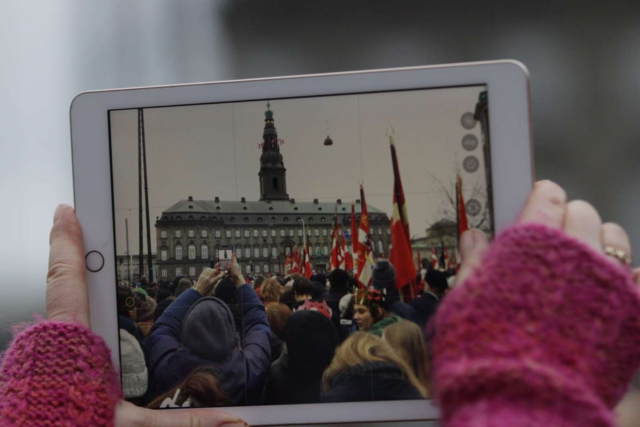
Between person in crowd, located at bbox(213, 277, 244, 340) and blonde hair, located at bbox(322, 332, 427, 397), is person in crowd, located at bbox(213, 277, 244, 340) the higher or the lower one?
the higher one

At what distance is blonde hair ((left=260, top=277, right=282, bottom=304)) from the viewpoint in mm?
389

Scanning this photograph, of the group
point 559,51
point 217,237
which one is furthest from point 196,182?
point 559,51

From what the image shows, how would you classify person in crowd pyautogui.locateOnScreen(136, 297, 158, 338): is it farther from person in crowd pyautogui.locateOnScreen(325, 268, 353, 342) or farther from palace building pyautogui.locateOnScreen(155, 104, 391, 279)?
person in crowd pyautogui.locateOnScreen(325, 268, 353, 342)

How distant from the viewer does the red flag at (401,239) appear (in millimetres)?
378

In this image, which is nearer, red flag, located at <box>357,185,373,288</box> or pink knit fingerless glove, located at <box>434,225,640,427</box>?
pink knit fingerless glove, located at <box>434,225,640,427</box>

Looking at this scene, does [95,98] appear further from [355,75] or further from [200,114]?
[355,75]

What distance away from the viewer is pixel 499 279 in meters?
0.23

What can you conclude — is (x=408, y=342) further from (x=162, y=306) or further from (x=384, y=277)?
(x=162, y=306)

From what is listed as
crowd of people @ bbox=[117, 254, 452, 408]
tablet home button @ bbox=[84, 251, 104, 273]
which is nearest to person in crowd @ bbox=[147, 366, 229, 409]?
crowd of people @ bbox=[117, 254, 452, 408]

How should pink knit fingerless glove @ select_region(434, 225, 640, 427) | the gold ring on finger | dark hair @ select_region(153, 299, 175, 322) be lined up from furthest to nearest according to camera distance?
dark hair @ select_region(153, 299, 175, 322) → the gold ring on finger → pink knit fingerless glove @ select_region(434, 225, 640, 427)

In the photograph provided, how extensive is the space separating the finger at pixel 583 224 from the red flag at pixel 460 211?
0.28 ft

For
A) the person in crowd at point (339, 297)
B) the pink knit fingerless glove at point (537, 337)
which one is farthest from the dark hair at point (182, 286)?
the pink knit fingerless glove at point (537, 337)

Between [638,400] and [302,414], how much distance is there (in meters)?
0.30

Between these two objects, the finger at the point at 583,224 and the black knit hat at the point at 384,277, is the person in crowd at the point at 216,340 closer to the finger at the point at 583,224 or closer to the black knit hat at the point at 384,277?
the black knit hat at the point at 384,277
